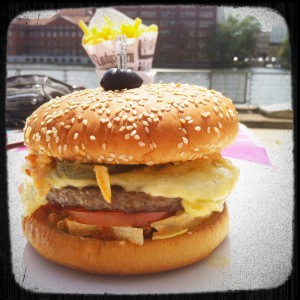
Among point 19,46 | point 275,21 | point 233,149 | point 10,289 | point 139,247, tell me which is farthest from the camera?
point 233,149

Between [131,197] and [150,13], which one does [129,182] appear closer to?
[131,197]

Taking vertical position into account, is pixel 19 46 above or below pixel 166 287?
above

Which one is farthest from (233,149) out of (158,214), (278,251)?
(158,214)

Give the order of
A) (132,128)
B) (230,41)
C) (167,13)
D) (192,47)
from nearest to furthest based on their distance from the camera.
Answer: (132,128)
(167,13)
(192,47)
(230,41)

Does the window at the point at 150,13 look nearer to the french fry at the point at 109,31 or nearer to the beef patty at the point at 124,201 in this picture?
the french fry at the point at 109,31

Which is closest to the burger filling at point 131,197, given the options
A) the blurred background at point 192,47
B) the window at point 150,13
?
the blurred background at point 192,47

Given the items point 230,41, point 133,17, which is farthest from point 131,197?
point 230,41

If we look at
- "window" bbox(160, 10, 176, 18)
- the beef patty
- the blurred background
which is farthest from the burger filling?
"window" bbox(160, 10, 176, 18)

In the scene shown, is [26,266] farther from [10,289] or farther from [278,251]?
[278,251]
